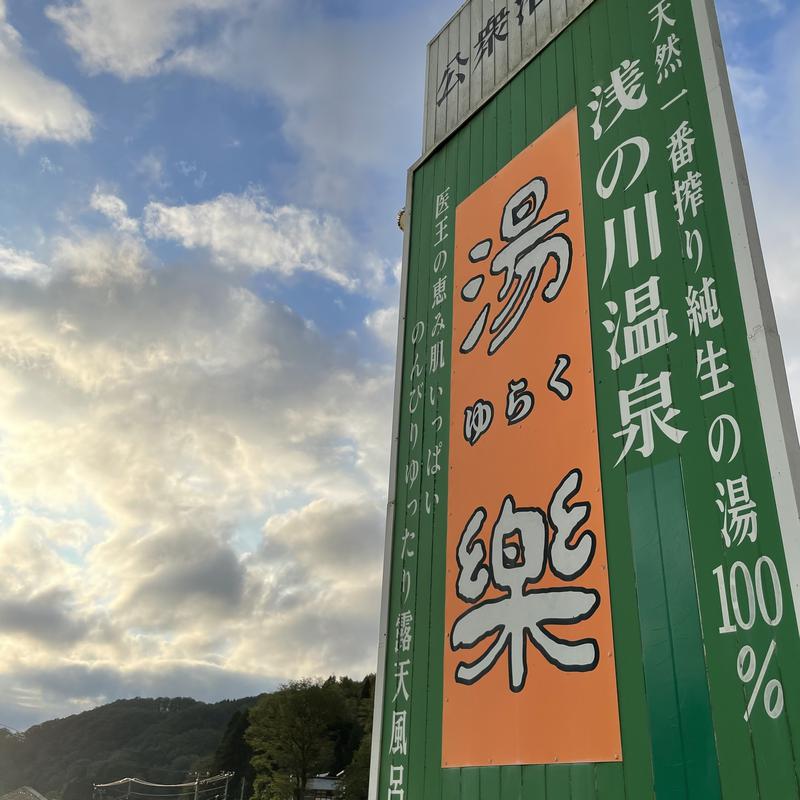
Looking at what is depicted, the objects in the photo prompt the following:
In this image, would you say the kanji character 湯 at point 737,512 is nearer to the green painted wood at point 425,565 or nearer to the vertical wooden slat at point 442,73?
the green painted wood at point 425,565

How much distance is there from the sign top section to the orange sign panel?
50.0 inches

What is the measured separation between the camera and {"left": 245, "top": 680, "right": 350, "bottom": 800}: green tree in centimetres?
3835

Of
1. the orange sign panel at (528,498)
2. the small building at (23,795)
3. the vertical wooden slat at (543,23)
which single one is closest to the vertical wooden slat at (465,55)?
the vertical wooden slat at (543,23)

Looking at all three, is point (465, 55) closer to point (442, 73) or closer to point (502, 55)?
point (442, 73)

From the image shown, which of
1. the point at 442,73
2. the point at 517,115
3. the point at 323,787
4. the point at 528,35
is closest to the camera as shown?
the point at 517,115

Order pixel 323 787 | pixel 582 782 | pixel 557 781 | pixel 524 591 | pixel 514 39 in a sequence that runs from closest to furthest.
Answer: pixel 582 782 < pixel 557 781 < pixel 524 591 < pixel 514 39 < pixel 323 787

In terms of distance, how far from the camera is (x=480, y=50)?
315 inches

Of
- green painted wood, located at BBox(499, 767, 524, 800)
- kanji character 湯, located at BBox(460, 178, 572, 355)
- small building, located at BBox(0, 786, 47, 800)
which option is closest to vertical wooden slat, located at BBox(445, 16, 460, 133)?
kanji character 湯, located at BBox(460, 178, 572, 355)

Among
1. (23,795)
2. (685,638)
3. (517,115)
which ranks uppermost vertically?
(517,115)

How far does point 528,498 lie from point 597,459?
2.21 feet

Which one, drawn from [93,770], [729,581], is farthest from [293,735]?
[93,770]

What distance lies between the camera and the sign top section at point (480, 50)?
6.86 meters

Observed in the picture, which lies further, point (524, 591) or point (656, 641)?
point (524, 591)

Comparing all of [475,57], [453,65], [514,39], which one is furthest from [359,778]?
[514,39]
